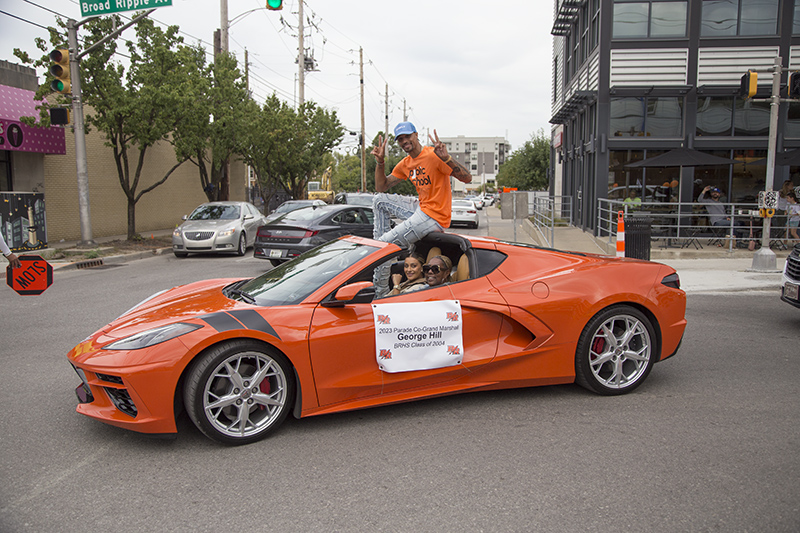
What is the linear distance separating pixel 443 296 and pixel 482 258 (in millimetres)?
535

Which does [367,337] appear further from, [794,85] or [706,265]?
[794,85]

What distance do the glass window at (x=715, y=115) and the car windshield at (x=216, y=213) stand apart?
1345cm

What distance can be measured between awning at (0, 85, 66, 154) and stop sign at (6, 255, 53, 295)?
13.6 m

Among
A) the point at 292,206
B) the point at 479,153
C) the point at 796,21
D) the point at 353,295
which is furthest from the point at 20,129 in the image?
the point at 479,153

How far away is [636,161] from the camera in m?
17.6

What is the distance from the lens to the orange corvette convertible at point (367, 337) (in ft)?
12.4

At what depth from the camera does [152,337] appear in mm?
3811

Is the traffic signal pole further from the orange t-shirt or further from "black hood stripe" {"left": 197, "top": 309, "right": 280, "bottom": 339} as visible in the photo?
"black hood stripe" {"left": 197, "top": 309, "right": 280, "bottom": 339}

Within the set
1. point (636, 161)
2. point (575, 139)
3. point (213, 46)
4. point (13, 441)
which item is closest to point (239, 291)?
point (13, 441)

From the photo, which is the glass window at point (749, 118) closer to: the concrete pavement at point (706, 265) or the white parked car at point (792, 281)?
the concrete pavement at point (706, 265)

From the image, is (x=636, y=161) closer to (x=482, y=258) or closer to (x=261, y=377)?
(x=482, y=258)

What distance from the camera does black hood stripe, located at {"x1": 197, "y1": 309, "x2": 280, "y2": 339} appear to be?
3865 mm

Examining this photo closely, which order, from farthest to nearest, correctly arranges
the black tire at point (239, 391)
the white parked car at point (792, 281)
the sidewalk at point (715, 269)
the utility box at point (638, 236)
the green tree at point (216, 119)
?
the green tree at point (216, 119) → the utility box at point (638, 236) → the sidewalk at point (715, 269) → the white parked car at point (792, 281) → the black tire at point (239, 391)

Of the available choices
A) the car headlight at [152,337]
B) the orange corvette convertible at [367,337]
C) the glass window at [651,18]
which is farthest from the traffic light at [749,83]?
the car headlight at [152,337]
